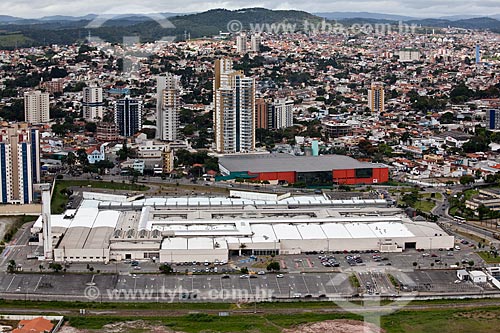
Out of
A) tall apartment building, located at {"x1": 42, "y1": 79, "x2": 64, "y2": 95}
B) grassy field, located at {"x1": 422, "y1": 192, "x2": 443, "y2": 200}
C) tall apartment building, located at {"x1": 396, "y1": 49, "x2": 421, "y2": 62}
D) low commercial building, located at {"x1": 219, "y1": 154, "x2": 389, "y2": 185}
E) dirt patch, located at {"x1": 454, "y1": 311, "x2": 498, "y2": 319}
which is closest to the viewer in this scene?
dirt patch, located at {"x1": 454, "y1": 311, "x2": 498, "y2": 319}

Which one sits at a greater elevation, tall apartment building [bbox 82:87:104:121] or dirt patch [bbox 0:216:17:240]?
tall apartment building [bbox 82:87:104:121]

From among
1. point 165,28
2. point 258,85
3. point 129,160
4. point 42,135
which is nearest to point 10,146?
point 129,160

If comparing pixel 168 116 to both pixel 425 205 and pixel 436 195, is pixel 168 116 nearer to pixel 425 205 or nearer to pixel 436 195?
pixel 436 195

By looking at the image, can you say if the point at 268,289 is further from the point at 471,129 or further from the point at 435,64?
the point at 435,64

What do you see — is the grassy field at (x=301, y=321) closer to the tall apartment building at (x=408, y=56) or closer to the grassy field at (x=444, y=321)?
the grassy field at (x=444, y=321)

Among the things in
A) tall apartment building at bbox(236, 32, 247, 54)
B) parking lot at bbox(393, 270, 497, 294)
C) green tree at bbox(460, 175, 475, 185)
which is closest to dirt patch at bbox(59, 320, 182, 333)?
parking lot at bbox(393, 270, 497, 294)

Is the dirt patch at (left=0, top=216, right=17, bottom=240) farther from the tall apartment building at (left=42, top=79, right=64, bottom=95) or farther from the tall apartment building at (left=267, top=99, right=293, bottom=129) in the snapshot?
the tall apartment building at (left=42, top=79, right=64, bottom=95)

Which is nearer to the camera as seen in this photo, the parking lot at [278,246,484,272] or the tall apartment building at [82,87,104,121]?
the parking lot at [278,246,484,272]
